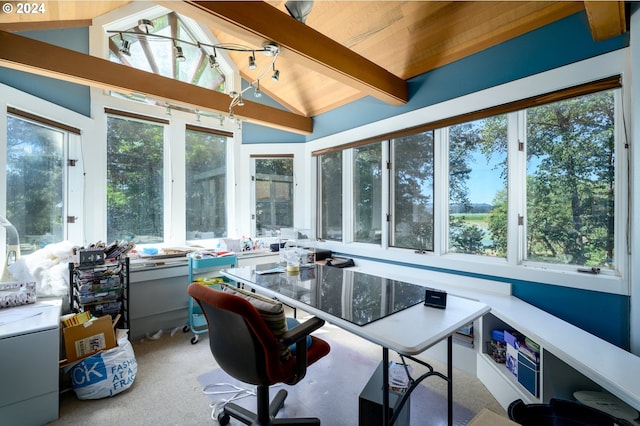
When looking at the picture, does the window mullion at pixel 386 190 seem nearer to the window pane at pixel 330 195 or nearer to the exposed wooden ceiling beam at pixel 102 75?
the window pane at pixel 330 195

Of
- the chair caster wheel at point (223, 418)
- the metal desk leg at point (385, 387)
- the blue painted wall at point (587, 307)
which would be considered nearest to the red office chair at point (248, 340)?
the metal desk leg at point (385, 387)

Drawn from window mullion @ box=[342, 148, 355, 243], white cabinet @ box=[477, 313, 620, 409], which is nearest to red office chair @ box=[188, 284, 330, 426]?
white cabinet @ box=[477, 313, 620, 409]

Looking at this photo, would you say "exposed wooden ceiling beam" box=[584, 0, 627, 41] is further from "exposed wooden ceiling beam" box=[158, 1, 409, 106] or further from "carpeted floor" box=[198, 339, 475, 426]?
"carpeted floor" box=[198, 339, 475, 426]

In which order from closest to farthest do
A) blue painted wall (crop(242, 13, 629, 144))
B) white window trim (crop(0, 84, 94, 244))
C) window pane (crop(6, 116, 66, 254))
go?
blue painted wall (crop(242, 13, 629, 144)) → window pane (crop(6, 116, 66, 254)) → white window trim (crop(0, 84, 94, 244))

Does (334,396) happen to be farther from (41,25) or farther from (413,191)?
(41,25)

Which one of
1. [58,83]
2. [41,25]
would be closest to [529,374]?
[58,83]

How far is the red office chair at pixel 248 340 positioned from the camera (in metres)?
1.26

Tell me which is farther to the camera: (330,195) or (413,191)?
(330,195)

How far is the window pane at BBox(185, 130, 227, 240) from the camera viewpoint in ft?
12.5

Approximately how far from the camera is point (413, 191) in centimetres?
311

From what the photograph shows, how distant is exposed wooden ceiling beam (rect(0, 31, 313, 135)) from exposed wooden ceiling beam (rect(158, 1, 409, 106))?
1.27m

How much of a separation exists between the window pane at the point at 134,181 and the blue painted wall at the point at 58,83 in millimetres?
321

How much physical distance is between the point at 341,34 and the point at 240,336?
2875mm

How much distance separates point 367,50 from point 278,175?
2157 mm
